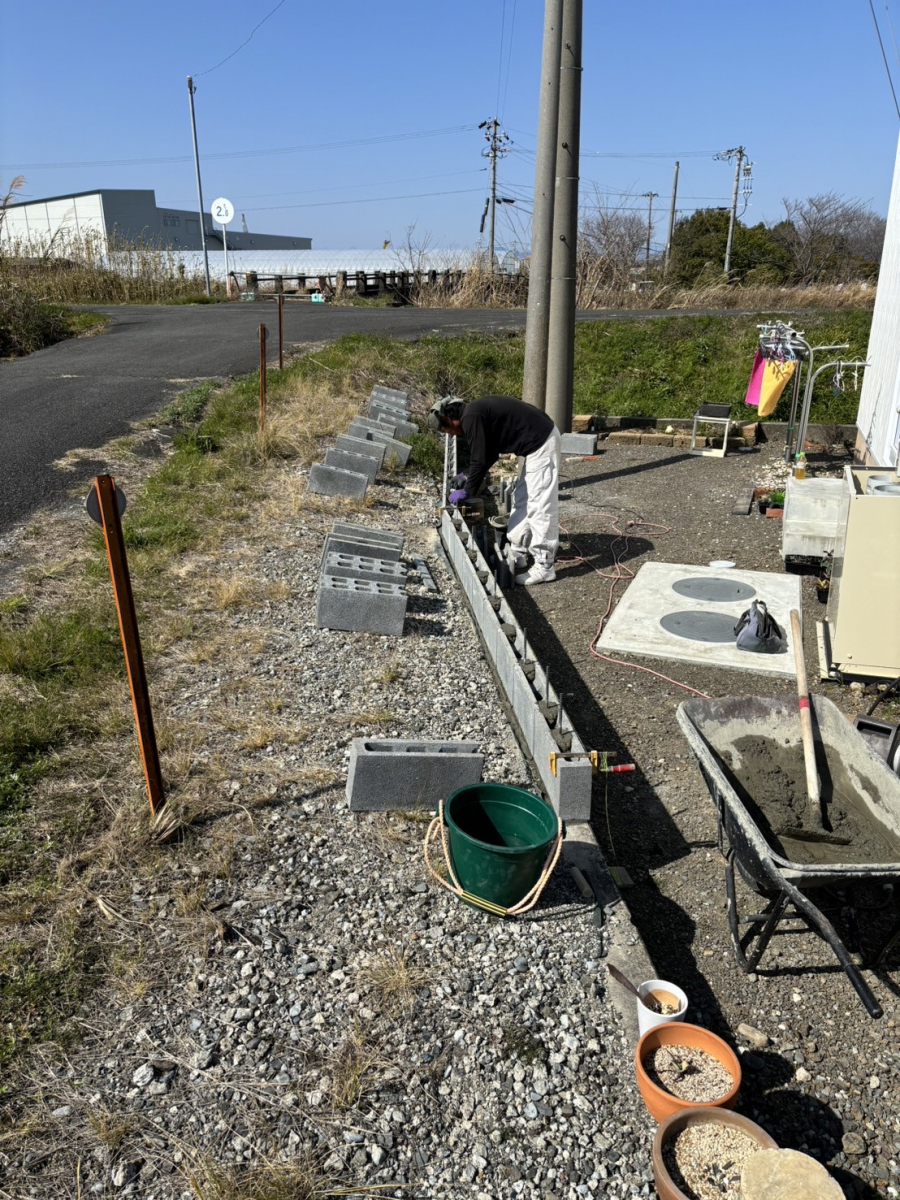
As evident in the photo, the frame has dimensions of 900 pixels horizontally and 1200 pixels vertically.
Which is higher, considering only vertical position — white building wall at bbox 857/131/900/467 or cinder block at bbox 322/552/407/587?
white building wall at bbox 857/131/900/467

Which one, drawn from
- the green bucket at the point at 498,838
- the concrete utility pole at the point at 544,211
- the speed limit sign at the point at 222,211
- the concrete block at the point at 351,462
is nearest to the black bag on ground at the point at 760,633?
the green bucket at the point at 498,838

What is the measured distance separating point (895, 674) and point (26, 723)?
5.00 metres

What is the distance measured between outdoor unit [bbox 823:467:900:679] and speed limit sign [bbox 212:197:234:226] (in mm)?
23017

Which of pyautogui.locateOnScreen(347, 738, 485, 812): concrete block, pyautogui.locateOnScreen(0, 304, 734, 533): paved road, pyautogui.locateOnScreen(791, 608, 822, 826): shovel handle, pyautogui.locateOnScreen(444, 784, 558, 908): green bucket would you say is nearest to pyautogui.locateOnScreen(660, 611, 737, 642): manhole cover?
pyautogui.locateOnScreen(791, 608, 822, 826): shovel handle

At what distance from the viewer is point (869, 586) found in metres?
5.30

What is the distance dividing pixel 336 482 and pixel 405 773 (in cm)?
520

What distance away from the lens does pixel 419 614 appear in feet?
20.7

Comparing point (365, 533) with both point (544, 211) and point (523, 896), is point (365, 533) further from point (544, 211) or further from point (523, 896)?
point (544, 211)

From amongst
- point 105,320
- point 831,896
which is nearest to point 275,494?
point 831,896

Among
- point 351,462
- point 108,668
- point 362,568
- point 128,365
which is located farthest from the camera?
point 128,365

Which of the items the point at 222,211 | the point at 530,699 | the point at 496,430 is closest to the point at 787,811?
the point at 530,699

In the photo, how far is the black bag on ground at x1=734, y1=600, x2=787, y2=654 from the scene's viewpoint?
19.6 feet

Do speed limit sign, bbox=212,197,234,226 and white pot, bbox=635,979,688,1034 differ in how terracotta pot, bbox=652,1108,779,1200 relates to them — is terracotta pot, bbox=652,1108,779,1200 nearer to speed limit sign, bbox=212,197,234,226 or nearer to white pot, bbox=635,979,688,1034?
white pot, bbox=635,979,688,1034

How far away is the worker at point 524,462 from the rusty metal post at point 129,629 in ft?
13.4
